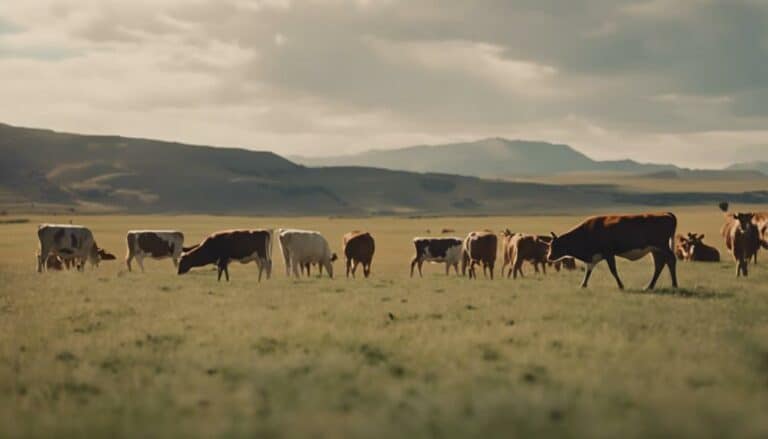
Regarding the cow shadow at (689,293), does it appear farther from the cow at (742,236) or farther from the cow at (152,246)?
the cow at (152,246)

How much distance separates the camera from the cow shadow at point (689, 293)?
17625mm

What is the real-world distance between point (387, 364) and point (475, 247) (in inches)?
787

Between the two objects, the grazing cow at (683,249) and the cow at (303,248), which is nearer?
the cow at (303,248)

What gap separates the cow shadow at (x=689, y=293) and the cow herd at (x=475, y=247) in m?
0.57

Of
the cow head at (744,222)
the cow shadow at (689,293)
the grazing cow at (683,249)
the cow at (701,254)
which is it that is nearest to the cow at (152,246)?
the cow shadow at (689,293)

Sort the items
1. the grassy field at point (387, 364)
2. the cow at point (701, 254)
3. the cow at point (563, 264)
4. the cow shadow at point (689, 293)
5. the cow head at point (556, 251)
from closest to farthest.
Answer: the grassy field at point (387, 364)
the cow shadow at point (689, 293)
the cow head at point (556, 251)
the cow at point (563, 264)
the cow at point (701, 254)

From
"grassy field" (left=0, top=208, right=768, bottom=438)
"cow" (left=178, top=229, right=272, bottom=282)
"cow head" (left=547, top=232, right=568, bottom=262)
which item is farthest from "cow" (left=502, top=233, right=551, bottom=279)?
"grassy field" (left=0, top=208, right=768, bottom=438)

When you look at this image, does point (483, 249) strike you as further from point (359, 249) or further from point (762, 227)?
point (762, 227)

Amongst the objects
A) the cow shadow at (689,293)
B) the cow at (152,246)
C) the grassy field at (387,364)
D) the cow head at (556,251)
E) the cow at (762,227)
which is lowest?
the grassy field at (387,364)

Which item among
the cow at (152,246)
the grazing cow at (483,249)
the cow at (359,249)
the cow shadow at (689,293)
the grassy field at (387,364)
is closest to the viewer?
the grassy field at (387,364)

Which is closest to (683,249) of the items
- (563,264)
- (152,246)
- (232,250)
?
(563,264)

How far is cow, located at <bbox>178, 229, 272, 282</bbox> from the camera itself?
→ 2558 centimetres

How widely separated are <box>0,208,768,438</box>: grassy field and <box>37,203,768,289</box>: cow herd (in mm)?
1609

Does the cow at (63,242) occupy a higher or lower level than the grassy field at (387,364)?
higher
